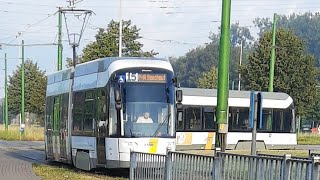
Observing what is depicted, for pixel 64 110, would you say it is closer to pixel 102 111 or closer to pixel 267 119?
pixel 102 111

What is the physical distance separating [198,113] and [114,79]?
15260 millimetres

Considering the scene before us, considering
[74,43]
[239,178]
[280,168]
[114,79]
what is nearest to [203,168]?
[239,178]

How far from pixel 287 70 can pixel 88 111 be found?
37227 mm

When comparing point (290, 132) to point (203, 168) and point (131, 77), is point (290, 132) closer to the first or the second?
point (131, 77)

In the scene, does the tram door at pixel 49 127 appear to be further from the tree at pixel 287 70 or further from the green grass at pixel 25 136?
the green grass at pixel 25 136

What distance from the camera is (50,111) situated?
92.9ft

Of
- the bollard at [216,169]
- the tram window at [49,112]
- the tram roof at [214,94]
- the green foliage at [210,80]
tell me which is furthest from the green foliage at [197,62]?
the bollard at [216,169]

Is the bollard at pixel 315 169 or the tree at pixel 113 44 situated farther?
the tree at pixel 113 44

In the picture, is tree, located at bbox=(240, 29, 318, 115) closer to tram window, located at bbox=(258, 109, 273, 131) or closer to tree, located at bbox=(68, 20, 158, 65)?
tree, located at bbox=(68, 20, 158, 65)

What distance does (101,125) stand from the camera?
20.7 metres

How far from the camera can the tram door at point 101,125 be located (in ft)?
66.9

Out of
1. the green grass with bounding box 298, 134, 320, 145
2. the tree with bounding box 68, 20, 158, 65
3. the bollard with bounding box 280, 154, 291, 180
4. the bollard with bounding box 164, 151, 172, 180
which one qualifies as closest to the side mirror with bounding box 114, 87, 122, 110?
the bollard with bounding box 164, 151, 172, 180

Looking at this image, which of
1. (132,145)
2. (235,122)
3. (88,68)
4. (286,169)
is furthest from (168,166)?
(235,122)

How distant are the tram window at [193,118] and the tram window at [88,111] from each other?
12.7m
